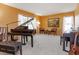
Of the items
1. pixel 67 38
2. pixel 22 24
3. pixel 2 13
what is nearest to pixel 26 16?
pixel 22 24

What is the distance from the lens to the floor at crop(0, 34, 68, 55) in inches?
100

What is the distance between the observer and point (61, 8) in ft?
8.45

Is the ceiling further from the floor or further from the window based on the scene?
the floor

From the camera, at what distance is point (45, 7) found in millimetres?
2582

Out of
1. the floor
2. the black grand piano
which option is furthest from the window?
the floor

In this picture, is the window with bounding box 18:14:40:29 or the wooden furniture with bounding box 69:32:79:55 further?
the window with bounding box 18:14:40:29

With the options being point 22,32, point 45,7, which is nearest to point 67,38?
point 45,7

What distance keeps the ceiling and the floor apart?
436mm

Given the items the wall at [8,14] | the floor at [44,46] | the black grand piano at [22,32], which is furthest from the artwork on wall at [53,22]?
the wall at [8,14]

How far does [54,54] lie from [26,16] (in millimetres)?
842

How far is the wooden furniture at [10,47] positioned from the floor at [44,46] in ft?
0.32

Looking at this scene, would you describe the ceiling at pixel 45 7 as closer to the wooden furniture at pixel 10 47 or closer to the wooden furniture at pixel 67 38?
the wooden furniture at pixel 67 38

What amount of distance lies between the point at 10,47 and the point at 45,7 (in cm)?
94
